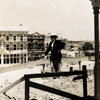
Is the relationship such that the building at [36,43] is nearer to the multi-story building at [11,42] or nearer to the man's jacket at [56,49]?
the multi-story building at [11,42]

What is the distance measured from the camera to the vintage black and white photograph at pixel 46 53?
4246mm

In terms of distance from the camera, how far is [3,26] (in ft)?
90.5

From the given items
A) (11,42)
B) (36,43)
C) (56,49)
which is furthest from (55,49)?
(36,43)

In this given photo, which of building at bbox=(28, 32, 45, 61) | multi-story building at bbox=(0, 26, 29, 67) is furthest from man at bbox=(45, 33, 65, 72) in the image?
building at bbox=(28, 32, 45, 61)

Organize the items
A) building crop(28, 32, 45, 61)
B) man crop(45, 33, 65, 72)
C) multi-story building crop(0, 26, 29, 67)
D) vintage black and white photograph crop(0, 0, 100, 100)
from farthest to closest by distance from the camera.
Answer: building crop(28, 32, 45, 61)
multi-story building crop(0, 26, 29, 67)
man crop(45, 33, 65, 72)
vintage black and white photograph crop(0, 0, 100, 100)

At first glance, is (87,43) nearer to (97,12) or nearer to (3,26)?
(3,26)

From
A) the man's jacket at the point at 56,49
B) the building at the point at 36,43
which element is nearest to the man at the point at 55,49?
the man's jacket at the point at 56,49

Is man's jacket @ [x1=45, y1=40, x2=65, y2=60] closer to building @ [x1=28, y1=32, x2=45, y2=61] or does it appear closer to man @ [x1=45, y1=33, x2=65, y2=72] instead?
man @ [x1=45, y1=33, x2=65, y2=72]

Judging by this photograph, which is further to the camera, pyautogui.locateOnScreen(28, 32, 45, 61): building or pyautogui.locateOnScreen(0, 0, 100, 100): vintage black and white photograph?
pyautogui.locateOnScreen(28, 32, 45, 61): building

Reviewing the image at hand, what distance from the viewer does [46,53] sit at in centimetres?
700

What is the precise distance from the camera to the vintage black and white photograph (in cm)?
425

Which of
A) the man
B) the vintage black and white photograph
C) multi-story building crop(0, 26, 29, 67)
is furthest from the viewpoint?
multi-story building crop(0, 26, 29, 67)

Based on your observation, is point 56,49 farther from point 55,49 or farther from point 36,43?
point 36,43

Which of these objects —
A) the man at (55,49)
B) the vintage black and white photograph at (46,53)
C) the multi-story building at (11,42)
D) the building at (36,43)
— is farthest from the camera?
the building at (36,43)
